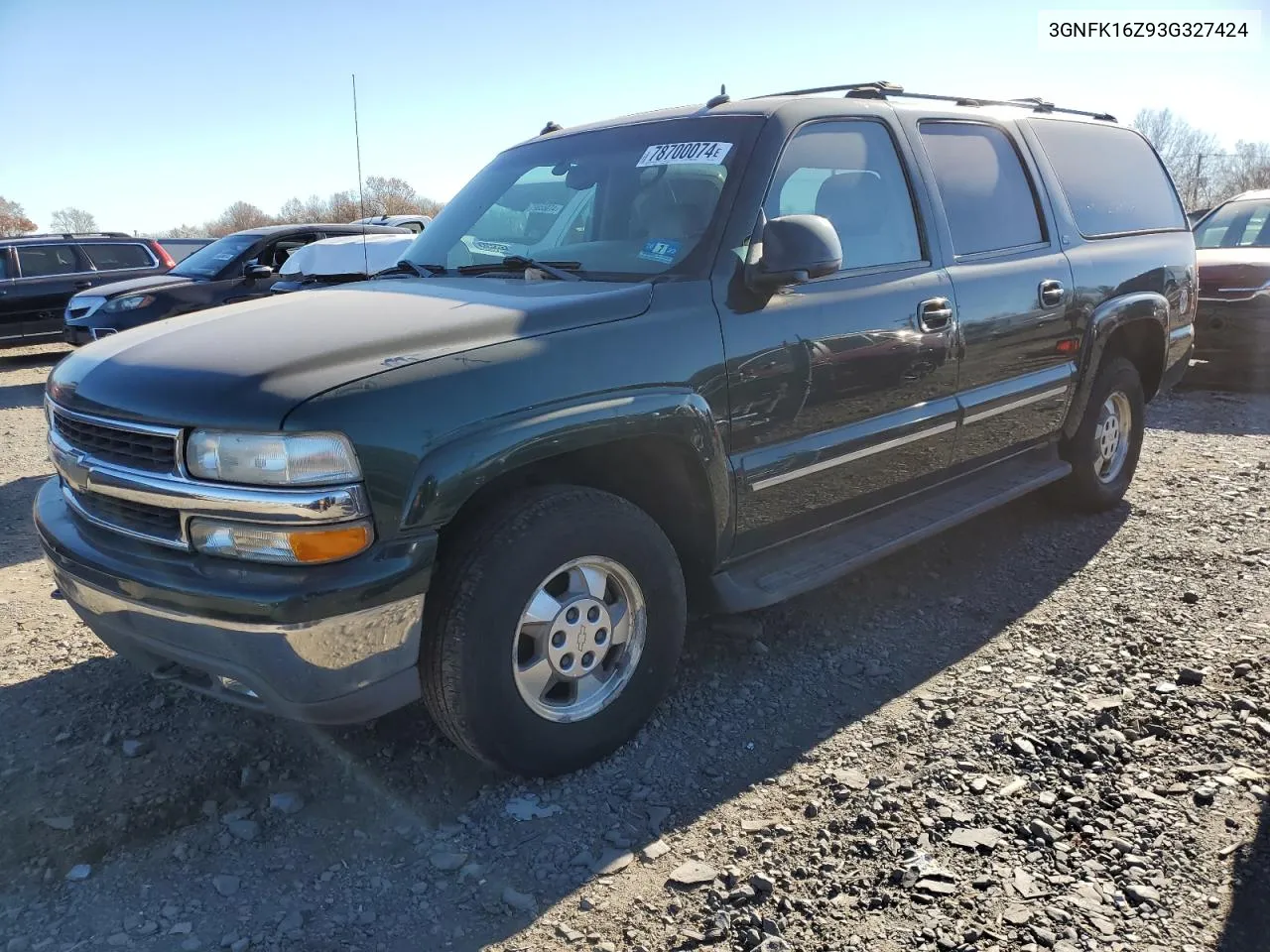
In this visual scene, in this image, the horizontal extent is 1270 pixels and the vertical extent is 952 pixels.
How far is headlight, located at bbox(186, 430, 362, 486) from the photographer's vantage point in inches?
87.3

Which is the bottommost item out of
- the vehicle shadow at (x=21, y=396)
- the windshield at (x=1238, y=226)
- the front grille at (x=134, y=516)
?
the vehicle shadow at (x=21, y=396)

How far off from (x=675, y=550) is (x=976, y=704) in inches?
44.0

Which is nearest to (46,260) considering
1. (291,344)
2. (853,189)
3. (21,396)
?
(21,396)

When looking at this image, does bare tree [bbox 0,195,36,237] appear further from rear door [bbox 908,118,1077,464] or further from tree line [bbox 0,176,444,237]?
rear door [bbox 908,118,1077,464]

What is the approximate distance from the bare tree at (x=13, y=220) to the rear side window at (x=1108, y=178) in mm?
50015

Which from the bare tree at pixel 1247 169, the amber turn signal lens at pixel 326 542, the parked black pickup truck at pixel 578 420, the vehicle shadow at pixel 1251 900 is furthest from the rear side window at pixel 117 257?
the bare tree at pixel 1247 169

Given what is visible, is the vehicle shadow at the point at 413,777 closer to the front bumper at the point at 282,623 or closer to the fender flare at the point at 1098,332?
the front bumper at the point at 282,623

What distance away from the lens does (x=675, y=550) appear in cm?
314

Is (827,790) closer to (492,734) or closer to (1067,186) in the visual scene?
(492,734)

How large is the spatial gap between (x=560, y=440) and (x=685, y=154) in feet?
4.33

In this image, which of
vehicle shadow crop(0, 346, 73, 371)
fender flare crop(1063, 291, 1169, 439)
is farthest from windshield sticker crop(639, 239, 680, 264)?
vehicle shadow crop(0, 346, 73, 371)

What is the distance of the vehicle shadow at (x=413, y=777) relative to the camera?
243 cm

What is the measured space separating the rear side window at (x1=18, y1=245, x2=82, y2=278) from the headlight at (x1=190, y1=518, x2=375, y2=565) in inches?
493

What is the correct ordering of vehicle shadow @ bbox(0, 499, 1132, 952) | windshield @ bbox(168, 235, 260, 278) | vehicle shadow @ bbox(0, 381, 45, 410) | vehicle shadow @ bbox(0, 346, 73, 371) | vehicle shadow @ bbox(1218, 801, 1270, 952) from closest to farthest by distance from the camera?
vehicle shadow @ bbox(1218, 801, 1270, 952), vehicle shadow @ bbox(0, 499, 1132, 952), vehicle shadow @ bbox(0, 381, 45, 410), windshield @ bbox(168, 235, 260, 278), vehicle shadow @ bbox(0, 346, 73, 371)
